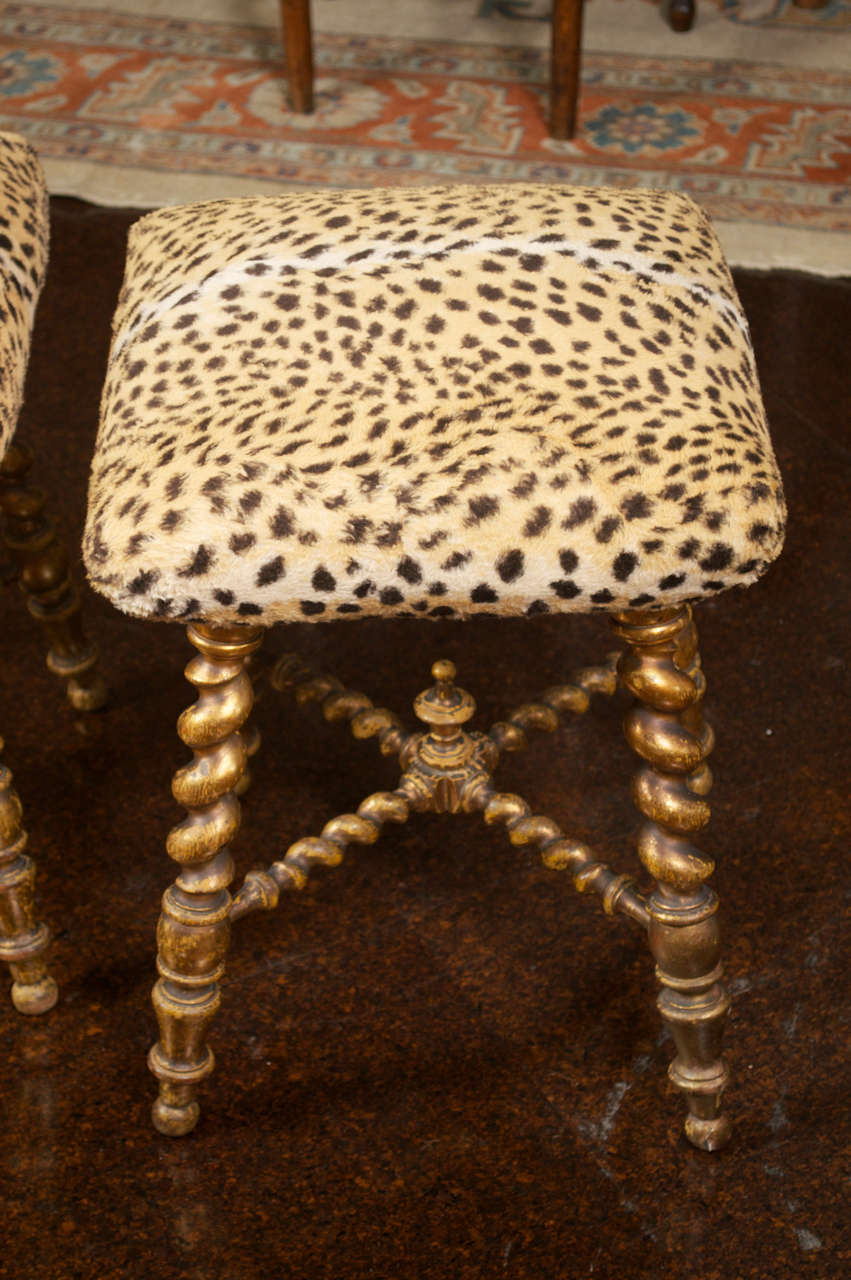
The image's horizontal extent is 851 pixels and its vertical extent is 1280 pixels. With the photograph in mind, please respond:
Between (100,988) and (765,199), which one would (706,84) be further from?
(100,988)

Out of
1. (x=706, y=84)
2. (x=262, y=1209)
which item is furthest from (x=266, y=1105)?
(x=706, y=84)

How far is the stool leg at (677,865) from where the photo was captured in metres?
0.93

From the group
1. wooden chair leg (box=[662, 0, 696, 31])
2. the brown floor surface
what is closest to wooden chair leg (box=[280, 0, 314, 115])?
wooden chair leg (box=[662, 0, 696, 31])

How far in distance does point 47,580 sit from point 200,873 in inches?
17.1

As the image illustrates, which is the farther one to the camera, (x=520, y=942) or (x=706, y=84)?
(x=706, y=84)

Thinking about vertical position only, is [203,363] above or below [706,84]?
above

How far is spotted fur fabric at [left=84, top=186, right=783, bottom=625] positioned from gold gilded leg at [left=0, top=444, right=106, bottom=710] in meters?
0.27

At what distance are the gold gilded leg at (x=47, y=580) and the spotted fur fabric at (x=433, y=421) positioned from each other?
0.27m

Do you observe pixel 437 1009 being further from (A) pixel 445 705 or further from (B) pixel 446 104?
(B) pixel 446 104

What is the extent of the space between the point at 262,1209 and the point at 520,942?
0.30 metres

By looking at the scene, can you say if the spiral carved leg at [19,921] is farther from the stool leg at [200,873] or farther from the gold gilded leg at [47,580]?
the gold gilded leg at [47,580]

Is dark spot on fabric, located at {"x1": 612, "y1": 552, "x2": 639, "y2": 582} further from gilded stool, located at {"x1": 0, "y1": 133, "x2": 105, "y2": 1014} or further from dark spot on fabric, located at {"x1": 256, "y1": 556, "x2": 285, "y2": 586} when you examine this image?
gilded stool, located at {"x1": 0, "y1": 133, "x2": 105, "y2": 1014}

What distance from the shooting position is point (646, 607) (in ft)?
2.90

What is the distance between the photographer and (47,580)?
133 cm
